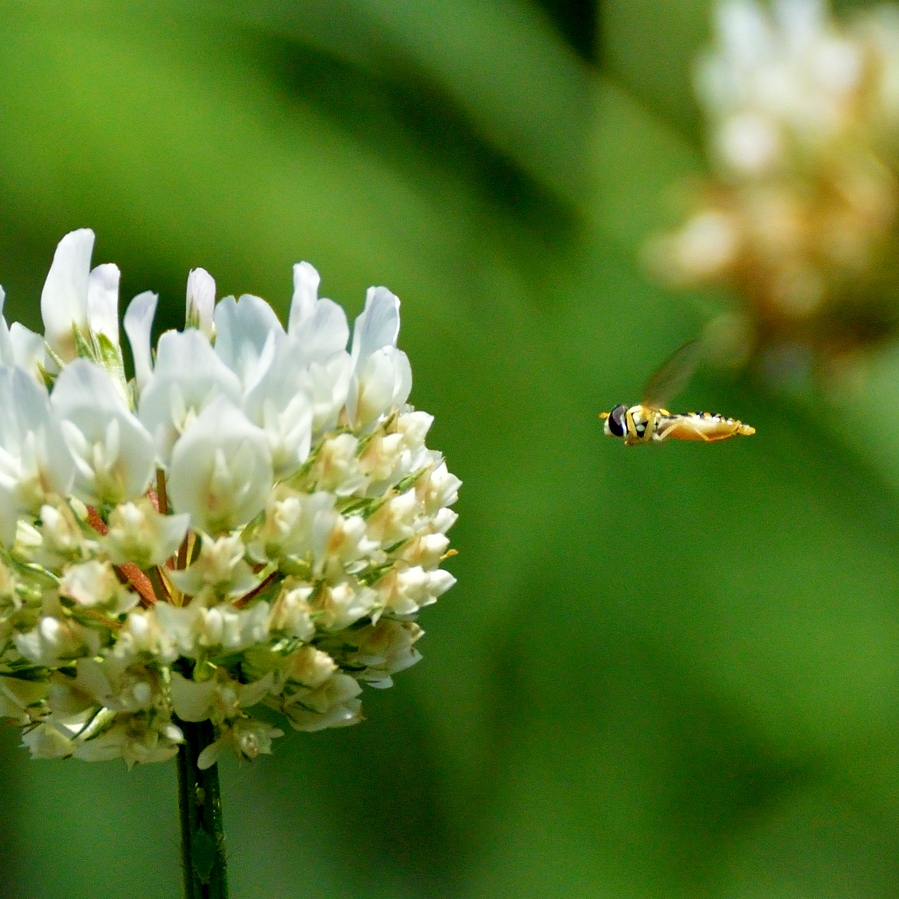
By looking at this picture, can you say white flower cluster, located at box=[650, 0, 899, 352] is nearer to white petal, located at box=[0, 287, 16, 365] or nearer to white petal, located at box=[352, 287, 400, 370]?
white petal, located at box=[352, 287, 400, 370]

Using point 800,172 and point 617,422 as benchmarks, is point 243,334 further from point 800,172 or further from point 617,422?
point 800,172

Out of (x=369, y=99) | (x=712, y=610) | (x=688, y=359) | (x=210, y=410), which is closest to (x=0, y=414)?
(x=210, y=410)

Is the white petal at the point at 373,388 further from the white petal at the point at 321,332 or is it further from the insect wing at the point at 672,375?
the insect wing at the point at 672,375

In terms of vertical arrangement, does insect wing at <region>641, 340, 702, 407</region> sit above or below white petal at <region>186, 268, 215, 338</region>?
above

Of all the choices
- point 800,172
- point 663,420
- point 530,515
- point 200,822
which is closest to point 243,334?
point 200,822

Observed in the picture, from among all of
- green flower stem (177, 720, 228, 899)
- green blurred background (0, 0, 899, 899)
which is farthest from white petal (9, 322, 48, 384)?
green blurred background (0, 0, 899, 899)

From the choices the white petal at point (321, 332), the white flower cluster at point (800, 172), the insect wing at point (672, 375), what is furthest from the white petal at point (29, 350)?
the white flower cluster at point (800, 172)

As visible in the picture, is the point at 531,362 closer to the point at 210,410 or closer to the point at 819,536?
the point at 819,536
